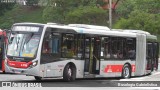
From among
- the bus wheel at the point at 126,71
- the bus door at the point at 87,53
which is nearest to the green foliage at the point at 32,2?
the bus wheel at the point at 126,71

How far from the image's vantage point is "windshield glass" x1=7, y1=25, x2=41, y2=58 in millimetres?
21339

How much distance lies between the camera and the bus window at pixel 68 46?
2264 cm

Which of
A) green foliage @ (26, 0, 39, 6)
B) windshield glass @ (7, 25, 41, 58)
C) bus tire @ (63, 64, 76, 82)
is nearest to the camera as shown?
windshield glass @ (7, 25, 41, 58)

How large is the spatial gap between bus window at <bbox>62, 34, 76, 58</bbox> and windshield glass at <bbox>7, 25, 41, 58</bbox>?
1715 mm

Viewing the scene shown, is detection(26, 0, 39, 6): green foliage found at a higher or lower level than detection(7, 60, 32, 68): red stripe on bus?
higher

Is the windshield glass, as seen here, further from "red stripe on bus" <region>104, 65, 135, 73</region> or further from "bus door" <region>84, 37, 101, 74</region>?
"red stripe on bus" <region>104, 65, 135, 73</region>

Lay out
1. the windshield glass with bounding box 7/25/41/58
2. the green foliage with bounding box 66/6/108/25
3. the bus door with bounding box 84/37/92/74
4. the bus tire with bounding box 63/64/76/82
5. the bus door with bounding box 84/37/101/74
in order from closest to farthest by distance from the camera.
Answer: the windshield glass with bounding box 7/25/41/58 → the bus tire with bounding box 63/64/76/82 → the bus door with bounding box 84/37/92/74 → the bus door with bounding box 84/37/101/74 → the green foliage with bounding box 66/6/108/25

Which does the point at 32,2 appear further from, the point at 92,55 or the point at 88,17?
the point at 92,55

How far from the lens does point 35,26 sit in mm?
21750

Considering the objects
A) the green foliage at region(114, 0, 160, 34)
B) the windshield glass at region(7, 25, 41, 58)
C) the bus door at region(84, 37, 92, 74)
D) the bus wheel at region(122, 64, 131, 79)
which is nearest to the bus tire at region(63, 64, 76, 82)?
the bus door at region(84, 37, 92, 74)

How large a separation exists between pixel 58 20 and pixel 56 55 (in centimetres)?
5858

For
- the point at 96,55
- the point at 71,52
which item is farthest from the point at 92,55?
the point at 71,52

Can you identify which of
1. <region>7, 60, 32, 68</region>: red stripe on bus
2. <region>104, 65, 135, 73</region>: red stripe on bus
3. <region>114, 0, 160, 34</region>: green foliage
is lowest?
<region>104, 65, 135, 73</region>: red stripe on bus

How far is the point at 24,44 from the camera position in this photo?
2155cm
